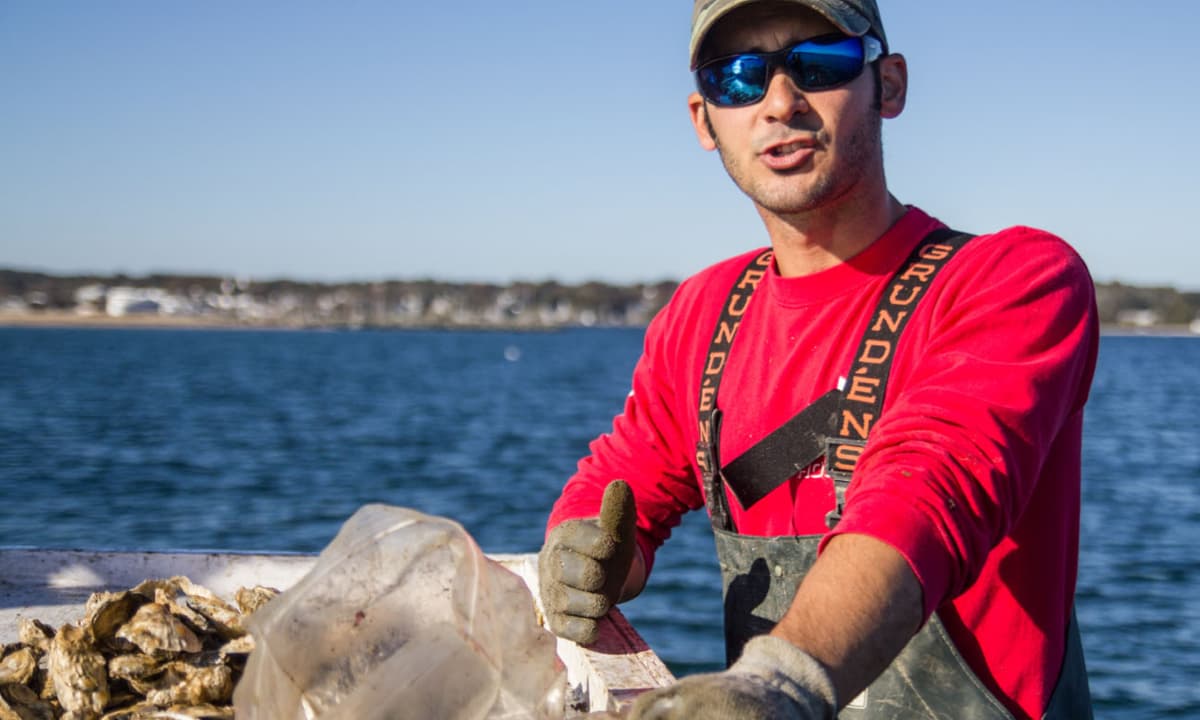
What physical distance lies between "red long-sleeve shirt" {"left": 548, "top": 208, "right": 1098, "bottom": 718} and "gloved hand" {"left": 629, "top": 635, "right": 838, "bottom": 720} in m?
0.28

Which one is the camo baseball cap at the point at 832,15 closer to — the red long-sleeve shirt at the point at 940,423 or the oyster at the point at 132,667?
the red long-sleeve shirt at the point at 940,423

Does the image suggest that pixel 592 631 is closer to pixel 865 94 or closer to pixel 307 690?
pixel 307 690

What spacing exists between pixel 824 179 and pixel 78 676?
2.22m

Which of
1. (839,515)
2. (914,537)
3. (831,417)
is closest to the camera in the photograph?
(914,537)

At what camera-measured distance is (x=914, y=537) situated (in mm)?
1811

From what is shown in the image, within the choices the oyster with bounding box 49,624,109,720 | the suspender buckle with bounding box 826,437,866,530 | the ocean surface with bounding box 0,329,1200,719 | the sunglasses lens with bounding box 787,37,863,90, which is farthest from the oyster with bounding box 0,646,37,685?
the ocean surface with bounding box 0,329,1200,719

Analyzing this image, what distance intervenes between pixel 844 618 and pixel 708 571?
15.2 meters

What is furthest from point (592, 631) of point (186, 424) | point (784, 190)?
point (186, 424)

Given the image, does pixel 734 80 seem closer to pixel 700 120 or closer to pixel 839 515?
pixel 700 120

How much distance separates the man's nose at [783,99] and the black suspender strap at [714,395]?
50cm

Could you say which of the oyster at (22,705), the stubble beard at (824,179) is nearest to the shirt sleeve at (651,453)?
the stubble beard at (824,179)

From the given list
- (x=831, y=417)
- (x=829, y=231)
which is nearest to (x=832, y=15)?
(x=829, y=231)

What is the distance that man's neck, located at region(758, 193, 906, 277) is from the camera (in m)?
2.71

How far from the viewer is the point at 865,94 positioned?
8.69 feet
